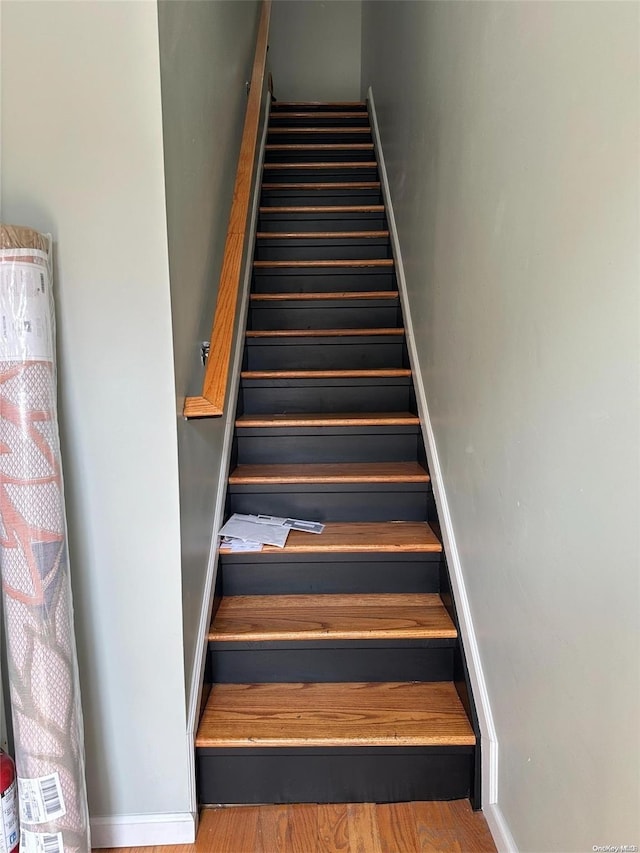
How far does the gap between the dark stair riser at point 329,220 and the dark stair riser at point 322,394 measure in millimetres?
1131

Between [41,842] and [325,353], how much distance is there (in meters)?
1.85

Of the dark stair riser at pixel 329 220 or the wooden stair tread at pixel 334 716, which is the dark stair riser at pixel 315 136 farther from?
the wooden stair tread at pixel 334 716

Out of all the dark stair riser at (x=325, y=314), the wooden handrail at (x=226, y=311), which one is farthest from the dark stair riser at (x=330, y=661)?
the dark stair riser at (x=325, y=314)

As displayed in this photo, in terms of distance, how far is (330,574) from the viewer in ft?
5.55

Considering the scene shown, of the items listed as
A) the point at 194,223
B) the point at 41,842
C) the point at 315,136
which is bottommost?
the point at 41,842

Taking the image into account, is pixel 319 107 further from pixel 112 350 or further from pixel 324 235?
pixel 112 350

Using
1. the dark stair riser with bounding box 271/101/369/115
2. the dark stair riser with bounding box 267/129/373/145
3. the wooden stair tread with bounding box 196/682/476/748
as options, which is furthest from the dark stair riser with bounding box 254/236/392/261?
the wooden stair tread with bounding box 196/682/476/748

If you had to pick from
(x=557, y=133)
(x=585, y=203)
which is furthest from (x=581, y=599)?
(x=557, y=133)

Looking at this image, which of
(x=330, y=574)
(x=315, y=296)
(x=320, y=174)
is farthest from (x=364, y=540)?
(x=320, y=174)

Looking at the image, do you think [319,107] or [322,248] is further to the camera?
[319,107]

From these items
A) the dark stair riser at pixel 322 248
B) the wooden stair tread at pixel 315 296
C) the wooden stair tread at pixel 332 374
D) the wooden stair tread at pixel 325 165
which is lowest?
the wooden stair tread at pixel 332 374

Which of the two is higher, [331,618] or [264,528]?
[264,528]

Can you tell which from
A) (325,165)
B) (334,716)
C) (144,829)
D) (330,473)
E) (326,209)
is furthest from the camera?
(325,165)

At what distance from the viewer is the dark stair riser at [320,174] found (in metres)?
3.25
